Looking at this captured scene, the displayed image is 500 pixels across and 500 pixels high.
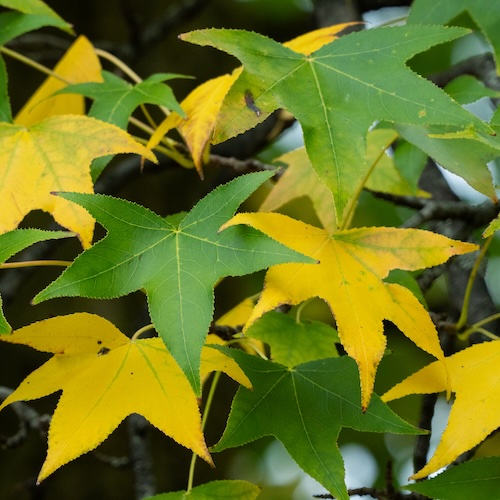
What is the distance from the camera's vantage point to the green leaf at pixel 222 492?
76 centimetres

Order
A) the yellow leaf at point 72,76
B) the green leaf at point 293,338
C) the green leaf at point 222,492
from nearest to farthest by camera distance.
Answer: the green leaf at point 222,492
the green leaf at point 293,338
the yellow leaf at point 72,76

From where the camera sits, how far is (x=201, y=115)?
863 mm

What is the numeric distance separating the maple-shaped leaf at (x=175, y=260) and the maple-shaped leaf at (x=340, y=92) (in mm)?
68

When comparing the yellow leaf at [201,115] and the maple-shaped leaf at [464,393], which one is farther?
the yellow leaf at [201,115]

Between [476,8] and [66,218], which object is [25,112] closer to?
[66,218]

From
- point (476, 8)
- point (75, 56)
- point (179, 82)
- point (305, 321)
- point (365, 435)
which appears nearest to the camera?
point (305, 321)

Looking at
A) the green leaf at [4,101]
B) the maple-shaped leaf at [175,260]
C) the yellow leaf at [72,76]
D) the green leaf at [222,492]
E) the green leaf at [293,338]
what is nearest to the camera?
the maple-shaped leaf at [175,260]

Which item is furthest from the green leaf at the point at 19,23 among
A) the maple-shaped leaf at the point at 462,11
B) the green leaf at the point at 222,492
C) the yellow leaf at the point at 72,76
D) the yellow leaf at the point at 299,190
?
the green leaf at the point at 222,492

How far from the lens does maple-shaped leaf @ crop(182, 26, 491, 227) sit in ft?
2.35

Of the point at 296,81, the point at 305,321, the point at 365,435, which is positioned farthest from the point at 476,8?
the point at 365,435

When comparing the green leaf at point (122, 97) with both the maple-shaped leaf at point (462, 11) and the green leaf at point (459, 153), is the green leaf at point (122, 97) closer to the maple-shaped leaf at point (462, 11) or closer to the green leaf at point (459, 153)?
the green leaf at point (459, 153)

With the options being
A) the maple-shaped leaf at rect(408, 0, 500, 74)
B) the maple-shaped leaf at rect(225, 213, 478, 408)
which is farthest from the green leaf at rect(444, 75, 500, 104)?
the maple-shaped leaf at rect(225, 213, 478, 408)

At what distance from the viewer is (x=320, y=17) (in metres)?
1.78

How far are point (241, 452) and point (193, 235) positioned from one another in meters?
1.66
